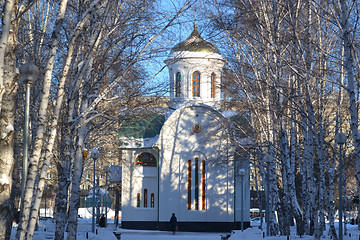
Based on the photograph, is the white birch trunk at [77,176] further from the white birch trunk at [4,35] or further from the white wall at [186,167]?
the white wall at [186,167]

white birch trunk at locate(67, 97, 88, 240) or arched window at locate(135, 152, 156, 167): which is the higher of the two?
arched window at locate(135, 152, 156, 167)

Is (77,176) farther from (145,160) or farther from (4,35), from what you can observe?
(145,160)

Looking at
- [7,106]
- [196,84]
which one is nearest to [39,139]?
[7,106]

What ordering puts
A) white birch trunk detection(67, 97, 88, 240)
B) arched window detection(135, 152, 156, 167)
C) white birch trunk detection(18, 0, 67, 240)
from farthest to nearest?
arched window detection(135, 152, 156, 167) < white birch trunk detection(67, 97, 88, 240) < white birch trunk detection(18, 0, 67, 240)

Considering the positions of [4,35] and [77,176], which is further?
[77,176]

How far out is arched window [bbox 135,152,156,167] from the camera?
1662 inches

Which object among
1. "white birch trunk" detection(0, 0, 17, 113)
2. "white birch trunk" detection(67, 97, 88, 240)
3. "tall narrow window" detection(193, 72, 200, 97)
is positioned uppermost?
"tall narrow window" detection(193, 72, 200, 97)

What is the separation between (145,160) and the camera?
42.3 meters

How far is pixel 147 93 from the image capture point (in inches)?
597

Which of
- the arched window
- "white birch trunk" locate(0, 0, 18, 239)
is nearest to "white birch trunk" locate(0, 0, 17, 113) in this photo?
"white birch trunk" locate(0, 0, 18, 239)

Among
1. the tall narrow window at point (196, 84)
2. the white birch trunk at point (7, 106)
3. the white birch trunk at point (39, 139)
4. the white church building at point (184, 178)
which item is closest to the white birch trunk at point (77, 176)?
the white birch trunk at point (39, 139)

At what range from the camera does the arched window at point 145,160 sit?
42219 millimetres

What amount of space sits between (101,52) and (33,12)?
5.04 meters

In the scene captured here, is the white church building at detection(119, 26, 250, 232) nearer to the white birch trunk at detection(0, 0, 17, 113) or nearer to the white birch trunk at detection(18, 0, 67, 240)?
the white birch trunk at detection(18, 0, 67, 240)
